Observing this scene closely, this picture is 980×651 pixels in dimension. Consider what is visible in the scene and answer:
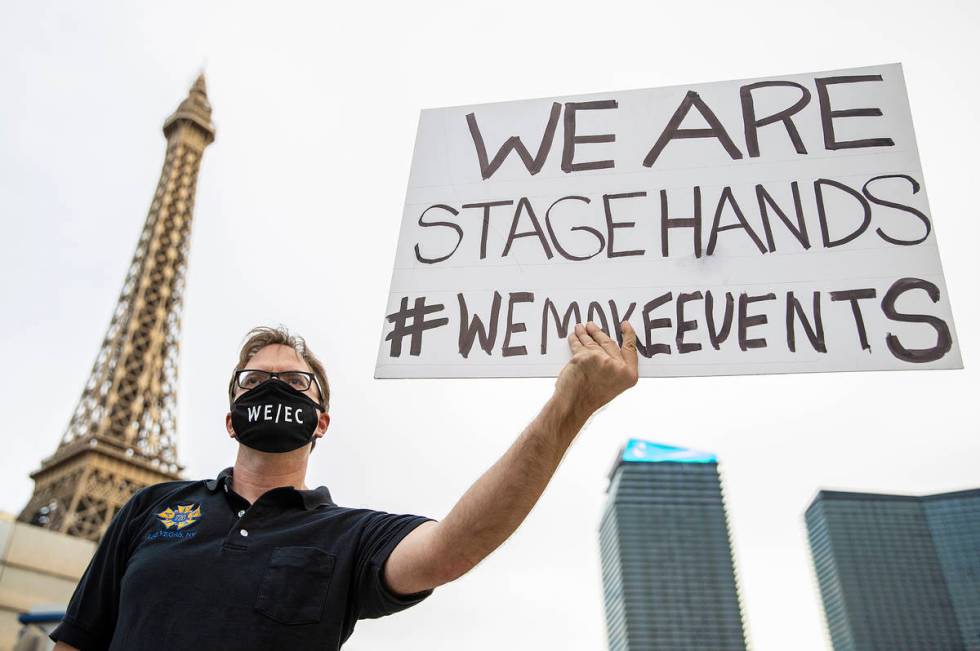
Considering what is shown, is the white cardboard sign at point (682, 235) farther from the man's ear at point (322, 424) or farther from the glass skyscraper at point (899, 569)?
the glass skyscraper at point (899, 569)

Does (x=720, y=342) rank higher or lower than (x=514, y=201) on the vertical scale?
lower

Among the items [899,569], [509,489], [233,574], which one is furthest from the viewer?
[899,569]

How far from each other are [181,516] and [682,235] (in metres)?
1.89

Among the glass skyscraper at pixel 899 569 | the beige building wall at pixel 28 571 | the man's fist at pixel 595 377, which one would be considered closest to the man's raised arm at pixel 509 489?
the man's fist at pixel 595 377

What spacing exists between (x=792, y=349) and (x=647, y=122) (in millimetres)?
1132

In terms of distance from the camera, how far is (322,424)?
2688mm

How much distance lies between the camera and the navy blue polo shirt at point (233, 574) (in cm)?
203

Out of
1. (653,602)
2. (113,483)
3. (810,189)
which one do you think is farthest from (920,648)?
(810,189)

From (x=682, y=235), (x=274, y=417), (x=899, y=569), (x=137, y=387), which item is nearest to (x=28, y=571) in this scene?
(x=137, y=387)

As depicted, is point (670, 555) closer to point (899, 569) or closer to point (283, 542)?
point (899, 569)

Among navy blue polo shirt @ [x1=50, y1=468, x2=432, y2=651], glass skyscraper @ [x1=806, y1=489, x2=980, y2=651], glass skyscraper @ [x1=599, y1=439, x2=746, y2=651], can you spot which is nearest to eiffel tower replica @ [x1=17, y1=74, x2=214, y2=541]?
navy blue polo shirt @ [x1=50, y1=468, x2=432, y2=651]

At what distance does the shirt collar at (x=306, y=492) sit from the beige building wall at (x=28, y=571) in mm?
28848

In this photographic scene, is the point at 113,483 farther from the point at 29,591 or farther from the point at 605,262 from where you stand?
the point at 605,262

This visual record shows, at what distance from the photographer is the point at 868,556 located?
136 metres
